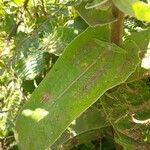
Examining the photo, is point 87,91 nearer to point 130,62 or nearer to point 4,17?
point 130,62

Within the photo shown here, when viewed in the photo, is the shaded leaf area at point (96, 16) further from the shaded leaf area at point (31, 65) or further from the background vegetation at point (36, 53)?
the shaded leaf area at point (31, 65)

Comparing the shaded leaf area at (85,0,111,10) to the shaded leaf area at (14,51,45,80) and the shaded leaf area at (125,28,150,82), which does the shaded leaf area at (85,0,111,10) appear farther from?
the shaded leaf area at (14,51,45,80)

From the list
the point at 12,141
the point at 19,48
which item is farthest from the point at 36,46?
the point at 12,141

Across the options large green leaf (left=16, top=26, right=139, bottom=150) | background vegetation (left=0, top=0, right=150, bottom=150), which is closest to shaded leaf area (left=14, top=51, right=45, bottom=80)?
background vegetation (left=0, top=0, right=150, bottom=150)

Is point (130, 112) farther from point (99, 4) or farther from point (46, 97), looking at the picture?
point (99, 4)

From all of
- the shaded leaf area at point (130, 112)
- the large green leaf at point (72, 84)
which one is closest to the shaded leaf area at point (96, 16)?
the large green leaf at point (72, 84)
